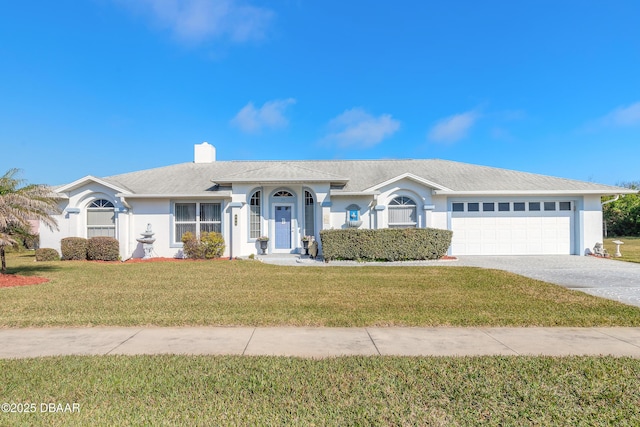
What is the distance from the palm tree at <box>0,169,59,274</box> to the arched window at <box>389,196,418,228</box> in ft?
43.6

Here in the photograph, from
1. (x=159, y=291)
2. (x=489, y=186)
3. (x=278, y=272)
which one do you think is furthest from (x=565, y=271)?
(x=159, y=291)

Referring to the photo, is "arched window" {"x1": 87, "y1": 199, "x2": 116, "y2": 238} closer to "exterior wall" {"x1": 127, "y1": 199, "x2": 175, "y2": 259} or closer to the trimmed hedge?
"exterior wall" {"x1": 127, "y1": 199, "x2": 175, "y2": 259}

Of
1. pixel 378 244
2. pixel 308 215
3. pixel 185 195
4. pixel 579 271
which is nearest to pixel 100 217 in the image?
pixel 185 195

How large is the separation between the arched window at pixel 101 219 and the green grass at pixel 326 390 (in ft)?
45.0

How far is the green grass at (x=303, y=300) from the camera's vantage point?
621cm

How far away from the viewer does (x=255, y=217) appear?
16.6 metres

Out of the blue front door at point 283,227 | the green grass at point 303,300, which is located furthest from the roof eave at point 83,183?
the blue front door at point 283,227

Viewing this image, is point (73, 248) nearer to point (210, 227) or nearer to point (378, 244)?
point (210, 227)

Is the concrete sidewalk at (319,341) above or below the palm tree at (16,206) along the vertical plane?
below

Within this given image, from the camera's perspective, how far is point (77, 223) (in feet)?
53.7

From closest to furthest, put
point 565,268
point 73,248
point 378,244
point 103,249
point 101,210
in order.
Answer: point 565,268, point 378,244, point 103,249, point 73,248, point 101,210

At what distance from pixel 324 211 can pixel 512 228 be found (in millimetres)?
9054

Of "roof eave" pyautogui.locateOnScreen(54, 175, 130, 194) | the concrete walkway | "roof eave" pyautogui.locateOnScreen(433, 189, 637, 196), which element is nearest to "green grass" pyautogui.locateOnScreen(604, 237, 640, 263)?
the concrete walkway

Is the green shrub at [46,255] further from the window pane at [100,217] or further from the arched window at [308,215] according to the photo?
the arched window at [308,215]
